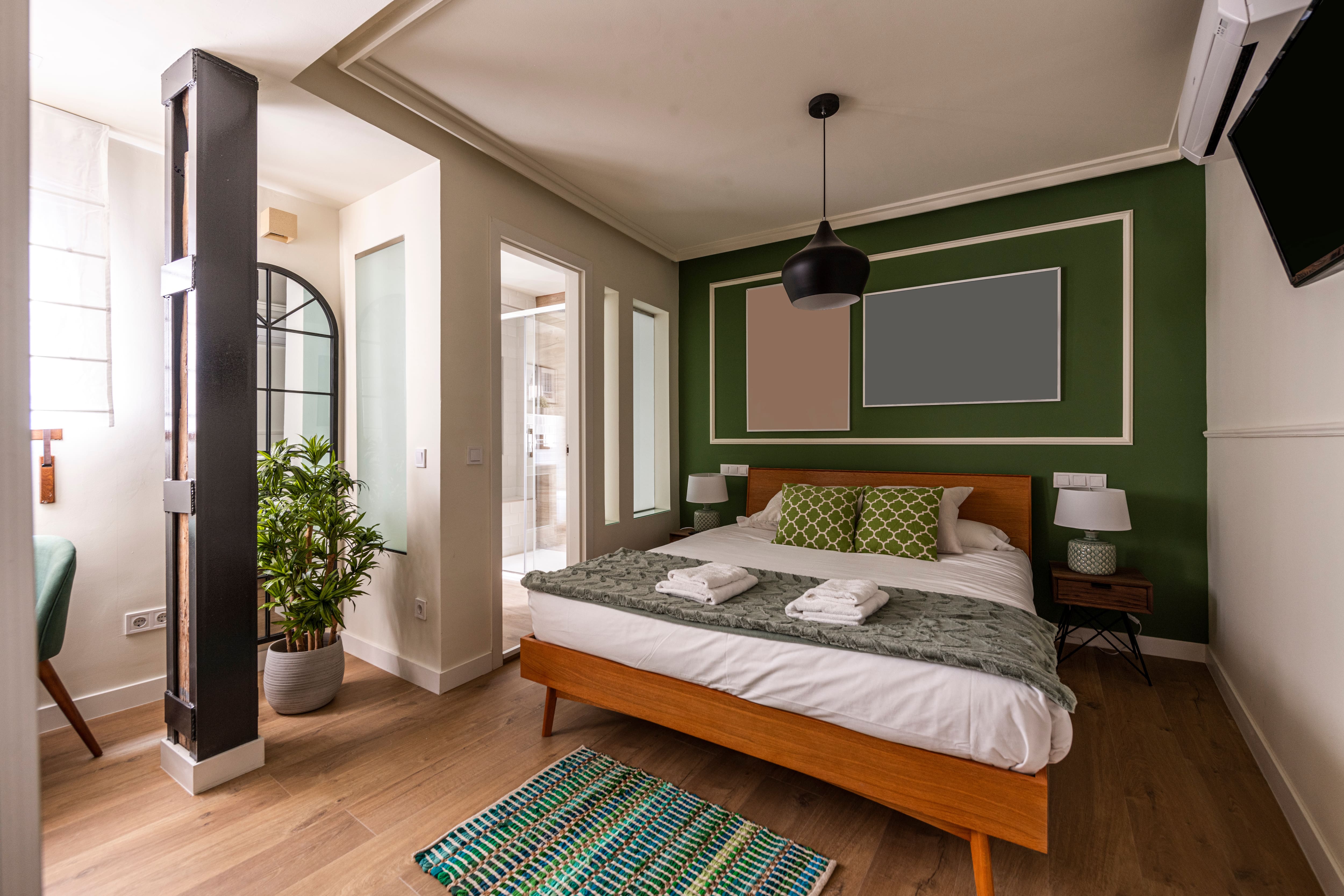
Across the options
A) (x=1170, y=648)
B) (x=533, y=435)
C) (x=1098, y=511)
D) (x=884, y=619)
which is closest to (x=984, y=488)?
(x=1098, y=511)

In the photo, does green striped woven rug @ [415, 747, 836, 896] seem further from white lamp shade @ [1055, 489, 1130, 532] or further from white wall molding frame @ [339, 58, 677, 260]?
white wall molding frame @ [339, 58, 677, 260]

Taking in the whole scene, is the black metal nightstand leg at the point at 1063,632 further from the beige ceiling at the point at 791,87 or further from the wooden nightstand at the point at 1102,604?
the beige ceiling at the point at 791,87

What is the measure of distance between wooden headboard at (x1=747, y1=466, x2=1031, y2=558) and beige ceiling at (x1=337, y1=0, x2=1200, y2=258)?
1.73m

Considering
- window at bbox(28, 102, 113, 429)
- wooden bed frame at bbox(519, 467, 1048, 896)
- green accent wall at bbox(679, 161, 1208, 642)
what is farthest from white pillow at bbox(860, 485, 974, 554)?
window at bbox(28, 102, 113, 429)

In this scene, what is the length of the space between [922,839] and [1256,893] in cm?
83

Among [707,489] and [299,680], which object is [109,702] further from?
[707,489]

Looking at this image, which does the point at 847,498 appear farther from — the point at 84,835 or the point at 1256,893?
the point at 84,835

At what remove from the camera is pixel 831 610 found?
1877 mm

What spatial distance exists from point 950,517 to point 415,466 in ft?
9.45

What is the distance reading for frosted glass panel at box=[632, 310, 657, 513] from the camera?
14.7 feet

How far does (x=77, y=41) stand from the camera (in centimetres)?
196

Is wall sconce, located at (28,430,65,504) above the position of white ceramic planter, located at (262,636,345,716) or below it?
above

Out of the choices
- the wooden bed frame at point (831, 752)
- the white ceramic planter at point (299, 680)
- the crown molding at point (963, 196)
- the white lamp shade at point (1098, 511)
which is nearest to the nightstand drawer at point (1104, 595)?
the white lamp shade at point (1098, 511)

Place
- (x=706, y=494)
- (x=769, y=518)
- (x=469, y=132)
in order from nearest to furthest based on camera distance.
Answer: (x=469, y=132)
(x=769, y=518)
(x=706, y=494)
